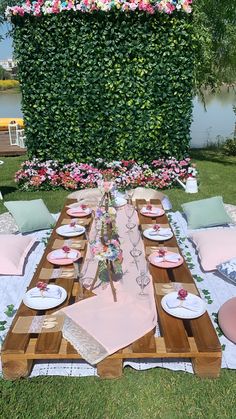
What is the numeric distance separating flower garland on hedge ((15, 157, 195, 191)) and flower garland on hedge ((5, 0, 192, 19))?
12.9 feet

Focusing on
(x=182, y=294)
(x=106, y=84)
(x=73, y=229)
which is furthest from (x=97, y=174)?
(x=182, y=294)

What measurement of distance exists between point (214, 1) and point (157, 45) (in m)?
5.51

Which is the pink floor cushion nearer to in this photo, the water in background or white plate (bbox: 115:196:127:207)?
white plate (bbox: 115:196:127:207)

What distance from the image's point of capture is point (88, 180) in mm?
11625

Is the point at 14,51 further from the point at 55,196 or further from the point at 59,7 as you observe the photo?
the point at 55,196

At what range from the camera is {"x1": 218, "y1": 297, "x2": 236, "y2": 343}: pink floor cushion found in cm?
485

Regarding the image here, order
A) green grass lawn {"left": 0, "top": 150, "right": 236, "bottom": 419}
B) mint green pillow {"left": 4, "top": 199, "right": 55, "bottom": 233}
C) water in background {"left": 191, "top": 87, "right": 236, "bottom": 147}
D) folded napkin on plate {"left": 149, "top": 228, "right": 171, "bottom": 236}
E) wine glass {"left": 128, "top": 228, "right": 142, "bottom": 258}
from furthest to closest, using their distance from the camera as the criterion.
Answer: water in background {"left": 191, "top": 87, "right": 236, "bottom": 147} < mint green pillow {"left": 4, "top": 199, "right": 55, "bottom": 233} < folded napkin on plate {"left": 149, "top": 228, "right": 171, "bottom": 236} < wine glass {"left": 128, "top": 228, "right": 142, "bottom": 258} < green grass lawn {"left": 0, "top": 150, "right": 236, "bottom": 419}

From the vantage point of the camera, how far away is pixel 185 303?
4770 millimetres

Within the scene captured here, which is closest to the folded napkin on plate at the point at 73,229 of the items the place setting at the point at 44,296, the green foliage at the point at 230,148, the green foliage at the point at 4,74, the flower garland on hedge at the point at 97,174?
the place setting at the point at 44,296

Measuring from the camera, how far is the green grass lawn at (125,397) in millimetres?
4055

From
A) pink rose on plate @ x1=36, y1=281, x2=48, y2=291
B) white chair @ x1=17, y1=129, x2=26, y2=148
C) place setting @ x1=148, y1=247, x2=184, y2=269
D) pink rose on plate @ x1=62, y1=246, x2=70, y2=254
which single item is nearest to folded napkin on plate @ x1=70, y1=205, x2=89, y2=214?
pink rose on plate @ x1=62, y1=246, x2=70, y2=254

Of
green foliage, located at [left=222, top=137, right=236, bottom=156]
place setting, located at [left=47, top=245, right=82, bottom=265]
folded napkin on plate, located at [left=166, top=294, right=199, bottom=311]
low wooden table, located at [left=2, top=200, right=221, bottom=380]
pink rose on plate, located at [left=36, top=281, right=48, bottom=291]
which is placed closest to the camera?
low wooden table, located at [left=2, top=200, right=221, bottom=380]

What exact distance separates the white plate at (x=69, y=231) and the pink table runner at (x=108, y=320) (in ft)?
5.85

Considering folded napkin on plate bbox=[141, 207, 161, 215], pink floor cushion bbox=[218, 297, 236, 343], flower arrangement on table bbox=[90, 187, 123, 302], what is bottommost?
pink floor cushion bbox=[218, 297, 236, 343]
